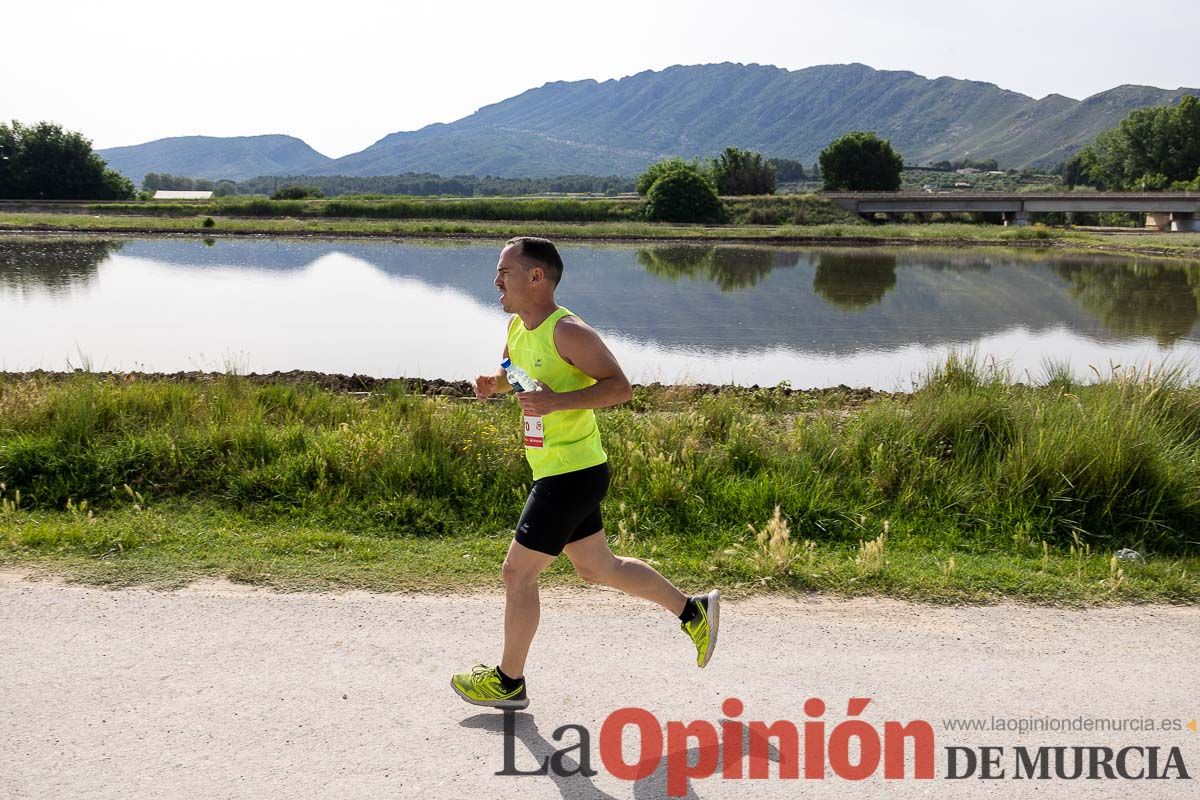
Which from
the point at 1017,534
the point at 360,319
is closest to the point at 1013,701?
the point at 1017,534

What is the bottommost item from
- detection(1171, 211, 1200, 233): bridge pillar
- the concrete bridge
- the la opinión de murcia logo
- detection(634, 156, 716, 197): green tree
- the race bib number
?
the la opinión de murcia logo

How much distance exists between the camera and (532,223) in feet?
230

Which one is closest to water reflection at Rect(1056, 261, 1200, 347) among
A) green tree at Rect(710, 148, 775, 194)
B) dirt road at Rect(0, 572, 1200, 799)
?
dirt road at Rect(0, 572, 1200, 799)

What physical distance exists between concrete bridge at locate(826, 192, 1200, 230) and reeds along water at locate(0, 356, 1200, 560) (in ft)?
269

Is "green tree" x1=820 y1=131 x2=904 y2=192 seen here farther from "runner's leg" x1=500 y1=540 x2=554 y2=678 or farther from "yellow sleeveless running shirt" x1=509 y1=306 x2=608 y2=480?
"runner's leg" x1=500 y1=540 x2=554 y2=678

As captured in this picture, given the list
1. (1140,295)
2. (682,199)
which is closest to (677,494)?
(1140,295)

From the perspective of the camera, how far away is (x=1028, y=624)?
5387 mm

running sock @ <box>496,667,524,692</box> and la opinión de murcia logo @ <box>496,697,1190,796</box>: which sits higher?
running sock @ <box>496,667,524,692</box>

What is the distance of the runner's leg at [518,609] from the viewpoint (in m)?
4.29

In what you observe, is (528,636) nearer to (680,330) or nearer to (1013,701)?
(1013,701)

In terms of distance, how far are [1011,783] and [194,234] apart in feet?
195

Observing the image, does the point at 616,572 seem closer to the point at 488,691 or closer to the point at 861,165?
the point at 488,691

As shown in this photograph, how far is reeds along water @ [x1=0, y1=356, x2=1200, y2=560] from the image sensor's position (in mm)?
7219

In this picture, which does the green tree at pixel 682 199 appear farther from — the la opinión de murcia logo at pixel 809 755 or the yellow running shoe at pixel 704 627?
the la opinión de murcia logo at pixel 809 755
